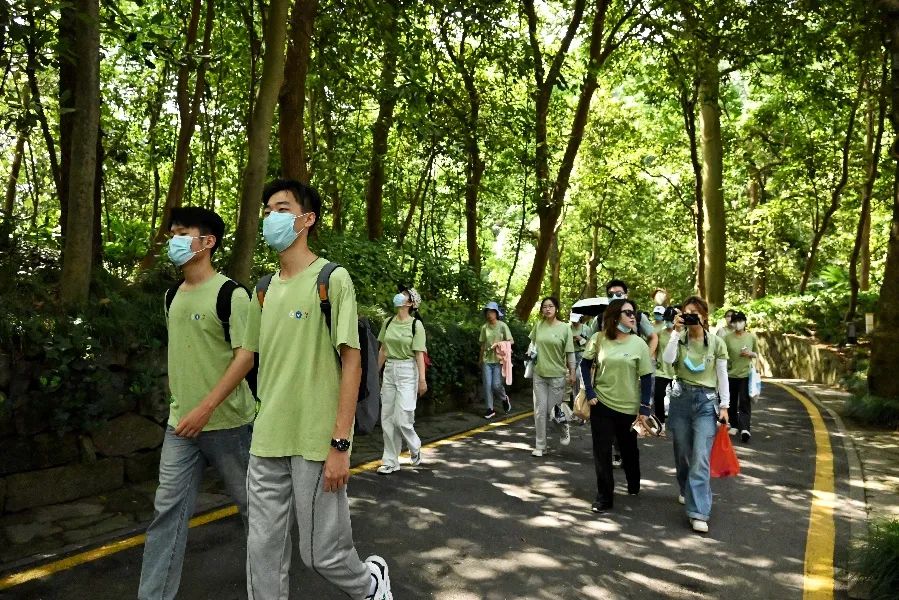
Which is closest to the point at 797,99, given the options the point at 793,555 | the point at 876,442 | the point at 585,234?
the point at 585,234

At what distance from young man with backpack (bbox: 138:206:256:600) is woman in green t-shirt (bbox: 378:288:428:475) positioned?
12.7 feet

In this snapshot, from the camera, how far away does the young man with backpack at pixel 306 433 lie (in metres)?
3.31

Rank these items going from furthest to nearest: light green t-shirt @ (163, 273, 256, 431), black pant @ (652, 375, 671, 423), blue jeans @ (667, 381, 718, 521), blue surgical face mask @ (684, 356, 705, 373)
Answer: black pant @ (652, 375, 671, 423), blue surgical face mask @ (684, 356, 705, 373), blue jeans @ (667, 381, 718, 521), light green t-shirt @ (163, 273, 256, 431)

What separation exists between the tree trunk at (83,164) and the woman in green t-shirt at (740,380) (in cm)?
829

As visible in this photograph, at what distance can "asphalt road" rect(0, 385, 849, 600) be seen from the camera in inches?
184

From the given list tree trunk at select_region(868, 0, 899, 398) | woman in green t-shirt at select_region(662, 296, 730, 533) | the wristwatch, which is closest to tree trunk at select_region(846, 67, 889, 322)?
tree trunk at select_region(868, 0, 899, 398)

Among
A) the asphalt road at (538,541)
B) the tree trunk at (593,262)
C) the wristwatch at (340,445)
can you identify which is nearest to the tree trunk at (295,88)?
the asphalt road at (538,541)

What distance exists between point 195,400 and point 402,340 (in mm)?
4346

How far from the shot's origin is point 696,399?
6.54 metres

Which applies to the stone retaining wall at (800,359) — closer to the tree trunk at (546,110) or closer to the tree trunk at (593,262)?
the tree trunk at (546,110)

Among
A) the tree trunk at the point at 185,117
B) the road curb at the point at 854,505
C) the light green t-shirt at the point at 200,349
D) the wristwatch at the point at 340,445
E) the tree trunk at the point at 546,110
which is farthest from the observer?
the tree trunk at the point at 546,110

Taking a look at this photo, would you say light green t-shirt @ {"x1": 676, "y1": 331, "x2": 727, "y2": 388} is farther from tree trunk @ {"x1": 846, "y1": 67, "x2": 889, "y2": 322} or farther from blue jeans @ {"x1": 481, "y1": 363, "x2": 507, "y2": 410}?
tree trunk @ {"x1": 846, "y1": 67, "x2": 889, "y2": 322}

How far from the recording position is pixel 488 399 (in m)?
12.8

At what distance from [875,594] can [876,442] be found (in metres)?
6.85
